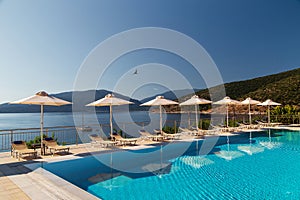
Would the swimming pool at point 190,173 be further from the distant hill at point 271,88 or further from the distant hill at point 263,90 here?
the distant hill at point 271,88

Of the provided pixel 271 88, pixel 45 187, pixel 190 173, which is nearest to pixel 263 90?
pixel 271 88

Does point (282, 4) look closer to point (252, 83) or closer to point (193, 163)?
point (193, 163)

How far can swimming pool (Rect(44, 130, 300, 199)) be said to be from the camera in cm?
530

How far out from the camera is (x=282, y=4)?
19.5m

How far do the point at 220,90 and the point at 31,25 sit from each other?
34.5m

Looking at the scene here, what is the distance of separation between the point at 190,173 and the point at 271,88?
33778mm

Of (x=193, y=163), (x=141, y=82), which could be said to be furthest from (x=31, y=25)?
(x=193, y=163)

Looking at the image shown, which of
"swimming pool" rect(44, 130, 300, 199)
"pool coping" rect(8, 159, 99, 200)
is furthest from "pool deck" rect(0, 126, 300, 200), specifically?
"swimming pool" rect(44, 130, 300, 199)

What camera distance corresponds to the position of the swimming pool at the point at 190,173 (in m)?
5.30

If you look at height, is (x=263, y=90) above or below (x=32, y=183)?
above

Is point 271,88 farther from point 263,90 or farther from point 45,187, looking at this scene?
point 45,187

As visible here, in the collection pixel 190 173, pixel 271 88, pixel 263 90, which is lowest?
pixel 190 173

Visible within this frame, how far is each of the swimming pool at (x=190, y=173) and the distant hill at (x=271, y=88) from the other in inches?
987

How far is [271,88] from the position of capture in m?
35.5
